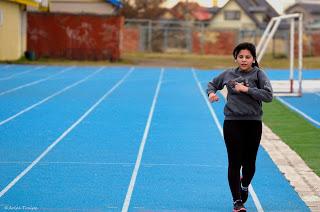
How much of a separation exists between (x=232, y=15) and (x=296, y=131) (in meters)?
67.8

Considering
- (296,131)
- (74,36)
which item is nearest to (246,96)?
→ (296,131)

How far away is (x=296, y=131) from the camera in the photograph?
47.9 ft

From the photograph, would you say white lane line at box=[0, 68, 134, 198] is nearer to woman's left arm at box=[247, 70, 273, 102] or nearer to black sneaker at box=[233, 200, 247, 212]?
black sneaker at box=[233, 200, 247, 212]

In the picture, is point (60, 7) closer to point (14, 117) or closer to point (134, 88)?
point (134, 88)

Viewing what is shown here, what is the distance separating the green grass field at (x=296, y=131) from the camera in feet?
37.1

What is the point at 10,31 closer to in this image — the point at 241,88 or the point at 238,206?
the point at 238,206

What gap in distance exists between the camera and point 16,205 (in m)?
7.51

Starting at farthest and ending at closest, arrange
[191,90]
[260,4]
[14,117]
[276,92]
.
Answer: [260,4], [191,90], [276,92], [14,117]

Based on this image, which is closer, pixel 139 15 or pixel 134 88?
pixel 134 88

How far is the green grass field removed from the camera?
11.3 metres

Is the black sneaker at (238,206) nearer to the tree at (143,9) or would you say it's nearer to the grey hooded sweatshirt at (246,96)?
the grey hooded sweatshirt at (246,96)

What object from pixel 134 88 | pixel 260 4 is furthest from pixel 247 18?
pixel 134 88

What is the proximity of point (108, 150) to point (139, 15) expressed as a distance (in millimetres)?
68332

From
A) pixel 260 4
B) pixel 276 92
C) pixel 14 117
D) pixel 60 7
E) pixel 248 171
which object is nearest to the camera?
pixel 248 171
